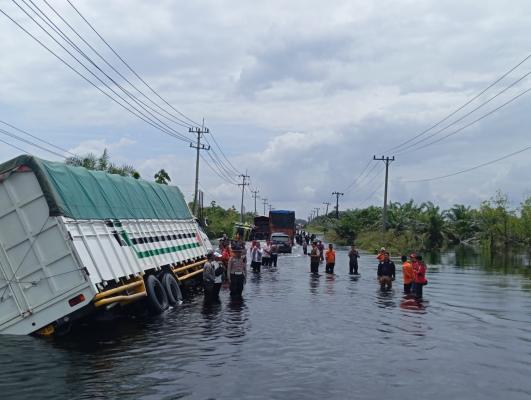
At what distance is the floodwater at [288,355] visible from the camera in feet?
27.2

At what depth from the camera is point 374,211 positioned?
81.3 metres

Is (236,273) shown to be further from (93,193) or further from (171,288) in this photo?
(93,193)

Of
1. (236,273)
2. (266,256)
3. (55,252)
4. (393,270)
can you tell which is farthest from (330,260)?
(55,252)

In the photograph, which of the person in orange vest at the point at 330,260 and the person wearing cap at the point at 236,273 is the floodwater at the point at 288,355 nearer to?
the person wearing cap at the point at 236,273

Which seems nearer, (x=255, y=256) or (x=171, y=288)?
(x=171, y=288)

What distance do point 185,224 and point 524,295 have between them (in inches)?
476

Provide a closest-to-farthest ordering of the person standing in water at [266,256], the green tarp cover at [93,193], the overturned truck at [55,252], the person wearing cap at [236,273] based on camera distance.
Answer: the overturned truck at [55,252], the green tarp cover at [93,193], the person wearing cap at [236,273], the person standing in water at [266,256]

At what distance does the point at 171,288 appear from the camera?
16.8m

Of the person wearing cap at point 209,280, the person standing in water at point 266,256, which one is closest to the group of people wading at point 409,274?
the person wearing cap at point 209,280

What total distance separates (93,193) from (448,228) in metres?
57.0

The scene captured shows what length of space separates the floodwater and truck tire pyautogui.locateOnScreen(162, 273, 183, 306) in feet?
1.09

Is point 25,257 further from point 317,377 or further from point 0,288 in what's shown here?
point 317,377

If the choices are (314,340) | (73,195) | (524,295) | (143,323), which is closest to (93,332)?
(143,323)

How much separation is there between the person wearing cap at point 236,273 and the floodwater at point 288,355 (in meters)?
0.72
